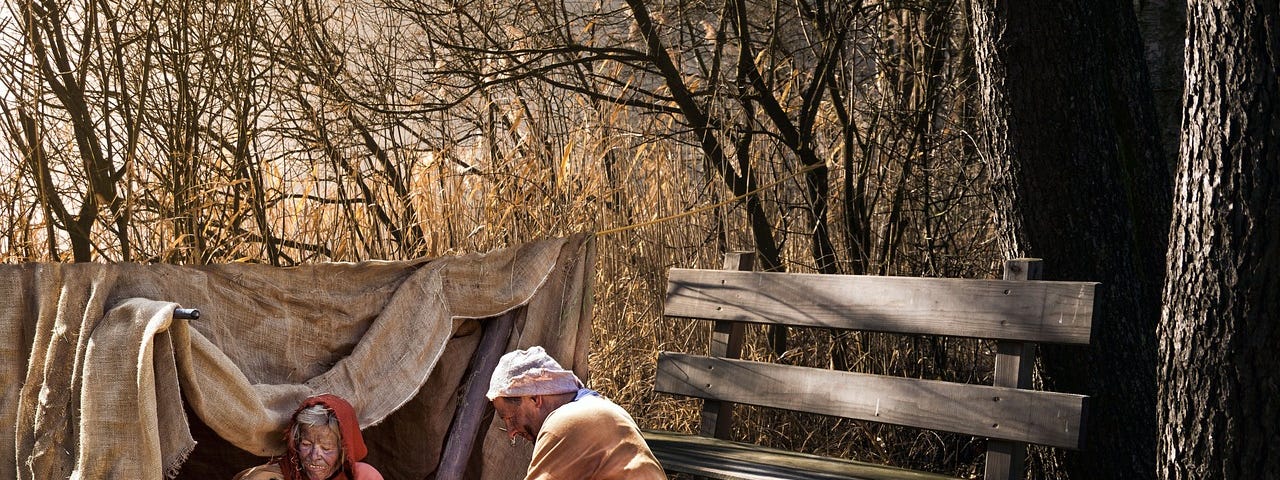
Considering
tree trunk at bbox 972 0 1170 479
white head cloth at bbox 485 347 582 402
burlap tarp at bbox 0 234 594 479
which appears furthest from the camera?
tree trunk at bbox 972 0 1170 479

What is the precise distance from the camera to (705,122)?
5.77m

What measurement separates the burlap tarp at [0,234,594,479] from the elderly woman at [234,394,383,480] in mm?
60

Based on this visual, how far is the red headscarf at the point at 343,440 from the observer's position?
3555 mm

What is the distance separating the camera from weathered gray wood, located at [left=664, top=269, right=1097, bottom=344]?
11.7 feet

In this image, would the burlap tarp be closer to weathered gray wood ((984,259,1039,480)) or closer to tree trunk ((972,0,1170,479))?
weathered gray wood ((984,259,1039,480))

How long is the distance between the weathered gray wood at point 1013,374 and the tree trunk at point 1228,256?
540 mm

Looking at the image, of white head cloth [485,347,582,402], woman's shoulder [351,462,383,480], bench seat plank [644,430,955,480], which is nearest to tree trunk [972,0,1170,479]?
bench seat plank [644,430,955,480]

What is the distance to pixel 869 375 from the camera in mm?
3979

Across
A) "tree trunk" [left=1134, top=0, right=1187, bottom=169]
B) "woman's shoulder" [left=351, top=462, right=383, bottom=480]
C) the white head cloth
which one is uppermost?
"tree trunk" [left=1134, top=0, right=1187, bottom=169]

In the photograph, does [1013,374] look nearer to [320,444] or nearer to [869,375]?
[869,375]

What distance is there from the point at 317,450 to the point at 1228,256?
2.53m

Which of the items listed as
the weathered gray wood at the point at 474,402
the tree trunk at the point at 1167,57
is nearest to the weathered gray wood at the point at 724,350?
the weathered gray wood at the point at 474,402

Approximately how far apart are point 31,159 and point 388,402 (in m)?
1.41

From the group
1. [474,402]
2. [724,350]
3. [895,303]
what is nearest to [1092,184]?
[895,303]
